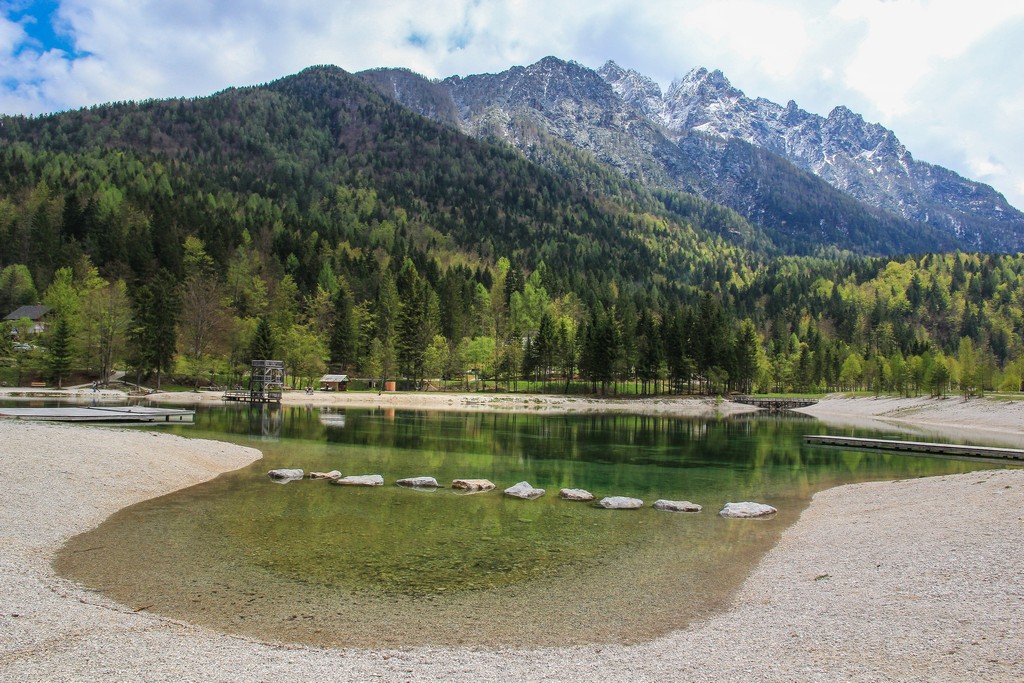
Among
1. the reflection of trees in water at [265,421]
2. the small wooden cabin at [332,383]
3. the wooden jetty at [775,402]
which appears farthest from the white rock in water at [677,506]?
the wooden jetty at [775,402]

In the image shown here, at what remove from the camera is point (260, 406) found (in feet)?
250

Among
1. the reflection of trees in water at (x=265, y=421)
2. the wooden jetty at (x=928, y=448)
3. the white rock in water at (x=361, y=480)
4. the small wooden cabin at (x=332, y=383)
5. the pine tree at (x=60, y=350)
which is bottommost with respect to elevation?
the wooden jetty at (x=928, y=448)

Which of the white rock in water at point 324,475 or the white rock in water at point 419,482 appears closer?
the white rock in water at point 419,482

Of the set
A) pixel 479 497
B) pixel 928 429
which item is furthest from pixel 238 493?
pixel 928 429

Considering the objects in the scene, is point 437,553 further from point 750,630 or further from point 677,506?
point 677,506

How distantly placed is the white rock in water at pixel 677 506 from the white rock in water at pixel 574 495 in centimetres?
250

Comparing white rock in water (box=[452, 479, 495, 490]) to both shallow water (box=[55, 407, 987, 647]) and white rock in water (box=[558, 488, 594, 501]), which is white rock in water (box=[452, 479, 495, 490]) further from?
white rock in water (box=[558, 488, 594, 501])

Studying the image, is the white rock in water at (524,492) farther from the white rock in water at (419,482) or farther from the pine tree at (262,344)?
the pine tree at (262,344)

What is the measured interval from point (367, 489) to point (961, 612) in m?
18.8

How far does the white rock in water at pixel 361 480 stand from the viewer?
24.5 metres

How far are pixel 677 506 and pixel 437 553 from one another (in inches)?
389

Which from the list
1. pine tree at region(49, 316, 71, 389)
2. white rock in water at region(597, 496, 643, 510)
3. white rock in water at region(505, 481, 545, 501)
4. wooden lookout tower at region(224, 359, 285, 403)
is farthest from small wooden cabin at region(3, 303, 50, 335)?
white rock in water at region(597, 496, 643, 510)

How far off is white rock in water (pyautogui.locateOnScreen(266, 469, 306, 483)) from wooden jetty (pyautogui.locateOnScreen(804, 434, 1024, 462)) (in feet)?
130

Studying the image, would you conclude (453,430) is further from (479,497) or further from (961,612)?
(961,612)
